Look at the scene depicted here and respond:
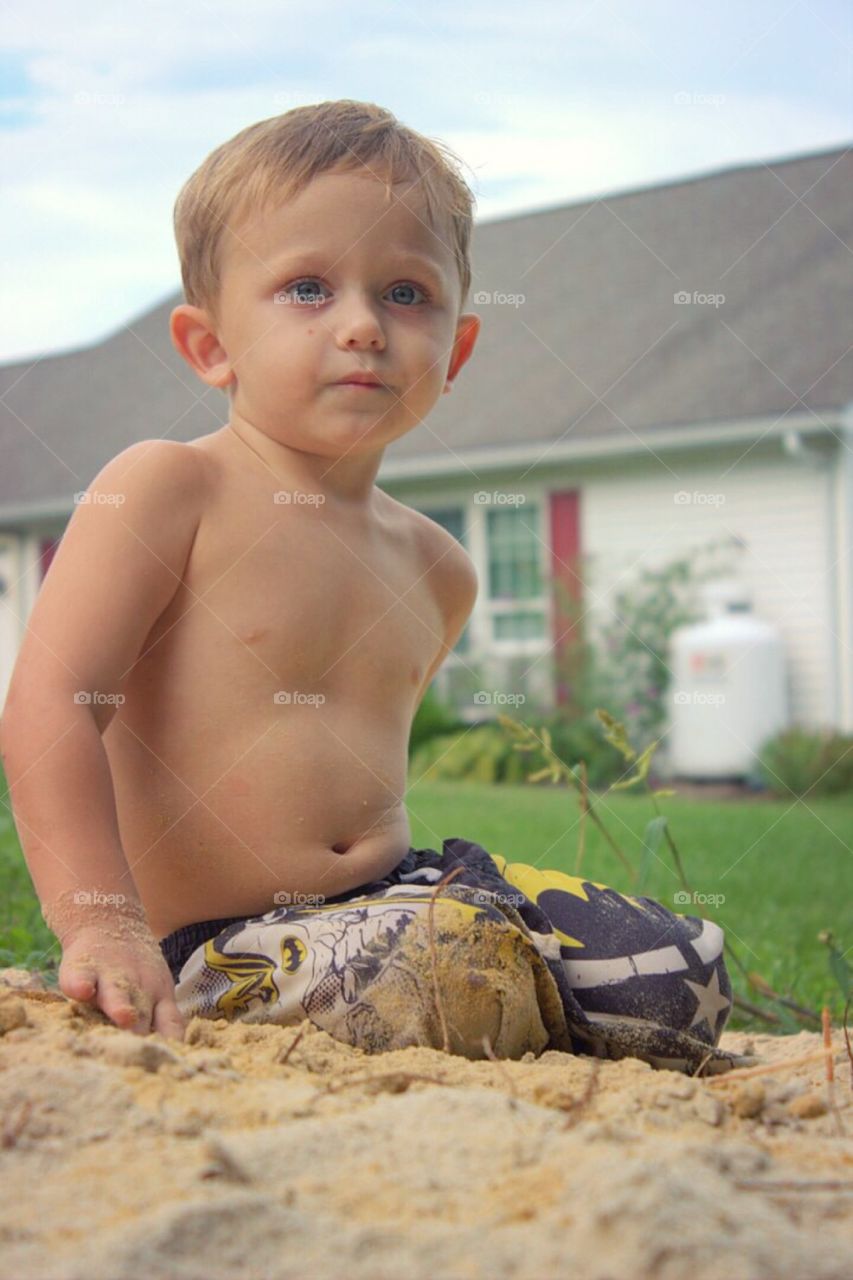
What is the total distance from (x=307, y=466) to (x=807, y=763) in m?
8.38

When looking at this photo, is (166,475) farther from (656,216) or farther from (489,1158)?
(656,216)

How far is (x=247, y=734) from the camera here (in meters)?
2.07

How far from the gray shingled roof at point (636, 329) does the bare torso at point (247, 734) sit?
9286 millimetres

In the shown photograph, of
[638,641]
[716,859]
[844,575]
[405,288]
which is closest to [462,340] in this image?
[405,288]

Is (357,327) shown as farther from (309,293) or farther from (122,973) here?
(122,973)

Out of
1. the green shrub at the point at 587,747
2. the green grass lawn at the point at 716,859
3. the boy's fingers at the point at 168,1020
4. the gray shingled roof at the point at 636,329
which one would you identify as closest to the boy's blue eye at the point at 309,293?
the boy's fingers at the point at 168,1020

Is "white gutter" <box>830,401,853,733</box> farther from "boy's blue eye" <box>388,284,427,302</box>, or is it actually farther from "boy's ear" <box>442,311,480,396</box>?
"boy's blue eye" <box>388,284,427,302</box>

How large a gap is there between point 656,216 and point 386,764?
12.6 metres

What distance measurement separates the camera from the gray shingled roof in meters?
11.8

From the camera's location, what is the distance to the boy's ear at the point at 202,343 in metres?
2.33

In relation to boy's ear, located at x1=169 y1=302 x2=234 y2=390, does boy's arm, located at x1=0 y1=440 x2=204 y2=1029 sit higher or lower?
lower

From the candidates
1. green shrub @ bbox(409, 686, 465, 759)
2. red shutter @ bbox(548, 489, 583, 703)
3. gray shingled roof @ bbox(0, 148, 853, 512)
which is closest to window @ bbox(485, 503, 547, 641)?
red shutter @ bbox(548, 489, 583, 703)

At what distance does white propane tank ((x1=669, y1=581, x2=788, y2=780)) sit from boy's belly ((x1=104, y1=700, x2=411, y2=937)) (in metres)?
8.93

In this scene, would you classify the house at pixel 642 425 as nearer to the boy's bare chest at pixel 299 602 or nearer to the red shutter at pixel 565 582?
the red shutter at pixel 565 582
